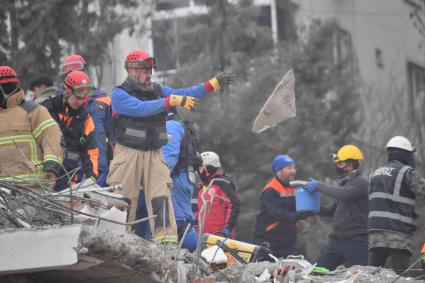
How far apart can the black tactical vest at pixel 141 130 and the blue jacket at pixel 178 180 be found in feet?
2.12

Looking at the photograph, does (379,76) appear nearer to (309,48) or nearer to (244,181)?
(309,48)

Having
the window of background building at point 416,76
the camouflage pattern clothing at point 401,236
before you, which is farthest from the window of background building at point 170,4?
the camouflage pattern clothing at point 401,236

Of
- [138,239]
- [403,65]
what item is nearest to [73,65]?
[138,239]

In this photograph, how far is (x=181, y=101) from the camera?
9797 mm

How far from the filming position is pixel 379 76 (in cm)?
3177

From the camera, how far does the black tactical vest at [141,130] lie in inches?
403

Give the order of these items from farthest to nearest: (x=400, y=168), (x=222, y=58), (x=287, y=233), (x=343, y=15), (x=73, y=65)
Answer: (x=343, y=15) < (x=222, y=58) < (x=287, y=233) < (x=400, y=168) < (x=73, y=65)

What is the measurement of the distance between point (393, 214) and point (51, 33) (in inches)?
366

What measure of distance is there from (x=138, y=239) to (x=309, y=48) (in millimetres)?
15884

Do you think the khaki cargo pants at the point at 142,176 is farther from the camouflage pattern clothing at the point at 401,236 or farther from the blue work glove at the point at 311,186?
the blue work glove at the point at 311,186

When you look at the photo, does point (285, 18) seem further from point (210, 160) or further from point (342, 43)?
point (210, 160)

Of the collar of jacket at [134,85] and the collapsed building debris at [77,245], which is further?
the collar of jacket at [134,85]

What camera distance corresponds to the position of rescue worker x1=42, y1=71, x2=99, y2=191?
10148 mm

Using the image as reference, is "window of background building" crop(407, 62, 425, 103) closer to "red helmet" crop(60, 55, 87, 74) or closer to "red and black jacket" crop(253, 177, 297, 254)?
"red and black jacket" crop(253, 177, 297, 254)
